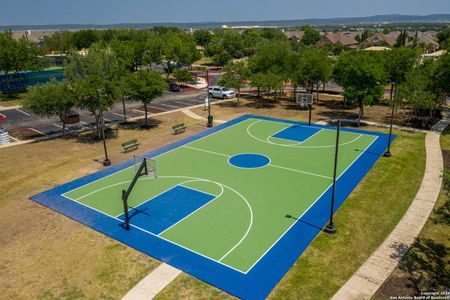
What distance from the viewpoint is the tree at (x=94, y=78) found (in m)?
30.9

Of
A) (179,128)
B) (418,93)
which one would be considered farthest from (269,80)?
(418,93)

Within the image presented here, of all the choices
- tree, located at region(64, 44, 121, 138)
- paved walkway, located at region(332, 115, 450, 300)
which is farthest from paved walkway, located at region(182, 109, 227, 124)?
paved walkway, located at region(332, 115, 450, 300)

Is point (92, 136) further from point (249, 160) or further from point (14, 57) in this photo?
point (14, 57)

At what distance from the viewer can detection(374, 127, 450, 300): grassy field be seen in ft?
45.6

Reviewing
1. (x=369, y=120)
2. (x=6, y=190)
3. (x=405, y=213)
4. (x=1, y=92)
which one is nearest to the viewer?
(x=405, y=213)

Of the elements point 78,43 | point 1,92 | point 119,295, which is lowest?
point 119,295

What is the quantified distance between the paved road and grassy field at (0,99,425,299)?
11564 millimetres

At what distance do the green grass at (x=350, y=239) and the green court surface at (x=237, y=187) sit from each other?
1.86 metres

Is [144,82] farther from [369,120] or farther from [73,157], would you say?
[369,120]

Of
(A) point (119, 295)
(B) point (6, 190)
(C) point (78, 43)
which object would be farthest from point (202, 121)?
(C) point (78, 43)

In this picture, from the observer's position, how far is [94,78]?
31.5 metres

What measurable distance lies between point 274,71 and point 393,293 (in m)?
38.6

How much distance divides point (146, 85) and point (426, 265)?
29.8m

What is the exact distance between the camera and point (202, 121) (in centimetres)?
4106
